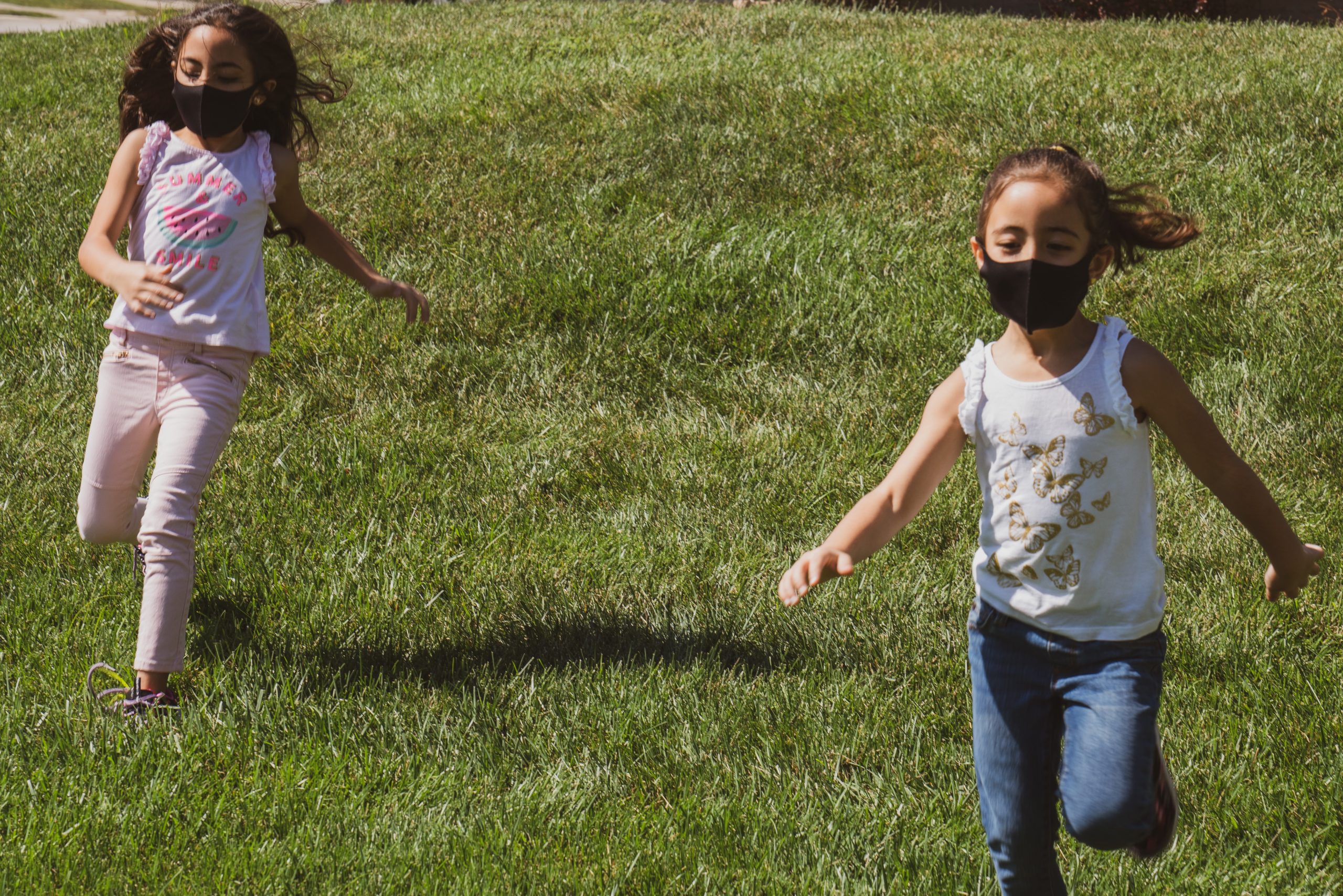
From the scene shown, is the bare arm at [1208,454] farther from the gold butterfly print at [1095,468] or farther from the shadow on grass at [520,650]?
the shadow on grass at [520,650]

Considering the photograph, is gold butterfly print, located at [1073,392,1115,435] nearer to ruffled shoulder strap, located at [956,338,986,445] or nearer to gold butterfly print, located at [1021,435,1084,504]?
gold butterfly print, located at [1021,435,1084,504]

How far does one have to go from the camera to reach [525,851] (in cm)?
274

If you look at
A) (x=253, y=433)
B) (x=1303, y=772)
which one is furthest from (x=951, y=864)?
(x=253, y=433)

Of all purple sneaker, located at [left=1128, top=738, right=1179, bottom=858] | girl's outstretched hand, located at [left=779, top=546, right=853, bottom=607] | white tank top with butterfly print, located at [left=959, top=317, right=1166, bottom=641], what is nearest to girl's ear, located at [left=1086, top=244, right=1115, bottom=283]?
white tank top with butterfly print, located at [left=959, top=317, right=1166, bottom=641]

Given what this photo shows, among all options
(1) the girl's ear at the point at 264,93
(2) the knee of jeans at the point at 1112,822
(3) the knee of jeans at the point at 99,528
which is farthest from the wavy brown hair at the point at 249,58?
(2) the knee of jeans at the point at 1112,822

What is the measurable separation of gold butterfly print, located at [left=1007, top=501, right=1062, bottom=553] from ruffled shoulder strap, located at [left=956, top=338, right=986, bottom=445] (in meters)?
0.16

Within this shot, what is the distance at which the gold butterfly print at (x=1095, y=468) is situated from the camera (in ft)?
7.52

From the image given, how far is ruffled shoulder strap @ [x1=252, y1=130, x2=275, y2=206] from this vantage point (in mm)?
3629

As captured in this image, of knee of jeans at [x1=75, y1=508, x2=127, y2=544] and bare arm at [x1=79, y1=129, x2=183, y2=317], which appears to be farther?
knee of jeans at [x1=75, y1=508, x2=127, y2=544]

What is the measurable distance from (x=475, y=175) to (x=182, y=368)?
12.6ft

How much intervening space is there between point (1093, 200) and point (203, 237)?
239 cm

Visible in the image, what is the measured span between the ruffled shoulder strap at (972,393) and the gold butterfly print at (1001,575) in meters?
0.24

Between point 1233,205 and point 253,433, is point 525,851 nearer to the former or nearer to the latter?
point 253,433

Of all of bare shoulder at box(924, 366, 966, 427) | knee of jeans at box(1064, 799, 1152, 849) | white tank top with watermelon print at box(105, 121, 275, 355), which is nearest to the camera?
knee of jeans at box(1064, 799, 1152, 849)
